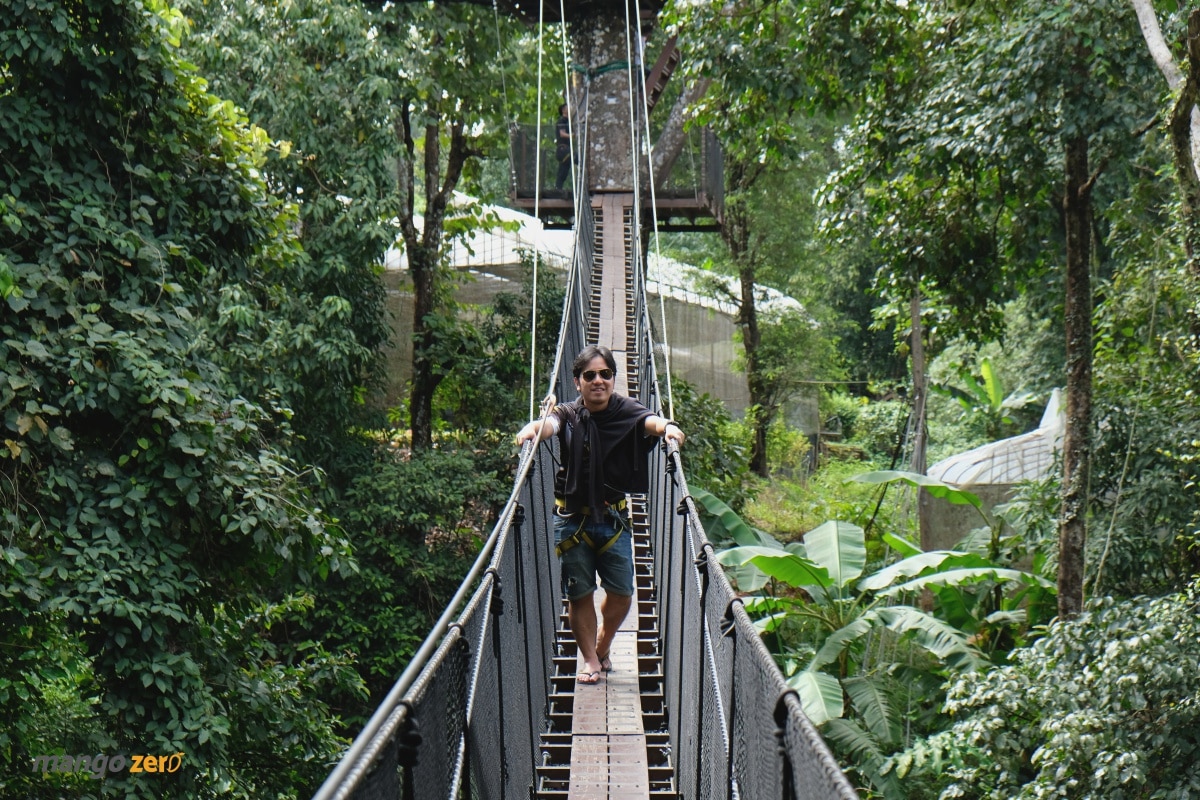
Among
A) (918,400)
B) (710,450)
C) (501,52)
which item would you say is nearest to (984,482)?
(918,400)

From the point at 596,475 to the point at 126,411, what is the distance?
195 centimetres

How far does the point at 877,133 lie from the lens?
6.95 metres

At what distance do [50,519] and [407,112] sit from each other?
637 cm

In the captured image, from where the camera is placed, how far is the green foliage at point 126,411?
392 cm

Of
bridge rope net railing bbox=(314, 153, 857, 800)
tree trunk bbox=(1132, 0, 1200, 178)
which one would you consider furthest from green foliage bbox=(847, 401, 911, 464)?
bridge rope net railing bbox=(314, 153, 857, 800)

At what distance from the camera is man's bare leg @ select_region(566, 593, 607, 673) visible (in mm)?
3152

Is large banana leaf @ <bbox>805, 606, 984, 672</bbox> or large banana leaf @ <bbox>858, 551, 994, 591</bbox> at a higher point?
large banana leaf @ <bbox>858, 551, 994, 591</bbox>

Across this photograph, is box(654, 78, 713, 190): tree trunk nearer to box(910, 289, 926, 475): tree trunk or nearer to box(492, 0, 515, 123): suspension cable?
box(492, 0, 515, 123): suspension cable

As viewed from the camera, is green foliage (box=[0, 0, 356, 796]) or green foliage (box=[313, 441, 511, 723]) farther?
green foliage (box=[313, 441, 511, 723])

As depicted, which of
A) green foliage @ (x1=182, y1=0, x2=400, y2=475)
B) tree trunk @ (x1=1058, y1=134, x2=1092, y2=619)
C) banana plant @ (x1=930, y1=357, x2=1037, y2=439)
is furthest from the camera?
banana plant @ (x1=930, y1=357, x2=1037, y2=439)

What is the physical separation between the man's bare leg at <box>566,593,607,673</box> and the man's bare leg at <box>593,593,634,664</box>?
2 cm

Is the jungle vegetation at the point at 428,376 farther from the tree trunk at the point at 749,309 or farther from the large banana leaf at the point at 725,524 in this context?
the tree trunk at the point at 749,309

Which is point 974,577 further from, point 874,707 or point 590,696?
point 590,696

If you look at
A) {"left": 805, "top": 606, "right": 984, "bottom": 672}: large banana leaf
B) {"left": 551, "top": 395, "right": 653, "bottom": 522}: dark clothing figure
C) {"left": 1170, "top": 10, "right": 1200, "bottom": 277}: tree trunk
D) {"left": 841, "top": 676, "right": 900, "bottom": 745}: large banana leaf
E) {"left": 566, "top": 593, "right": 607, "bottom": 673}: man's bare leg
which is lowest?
{"left": 841, "top": 676, "right": 900, "bottom": 745}: large banana leaf
